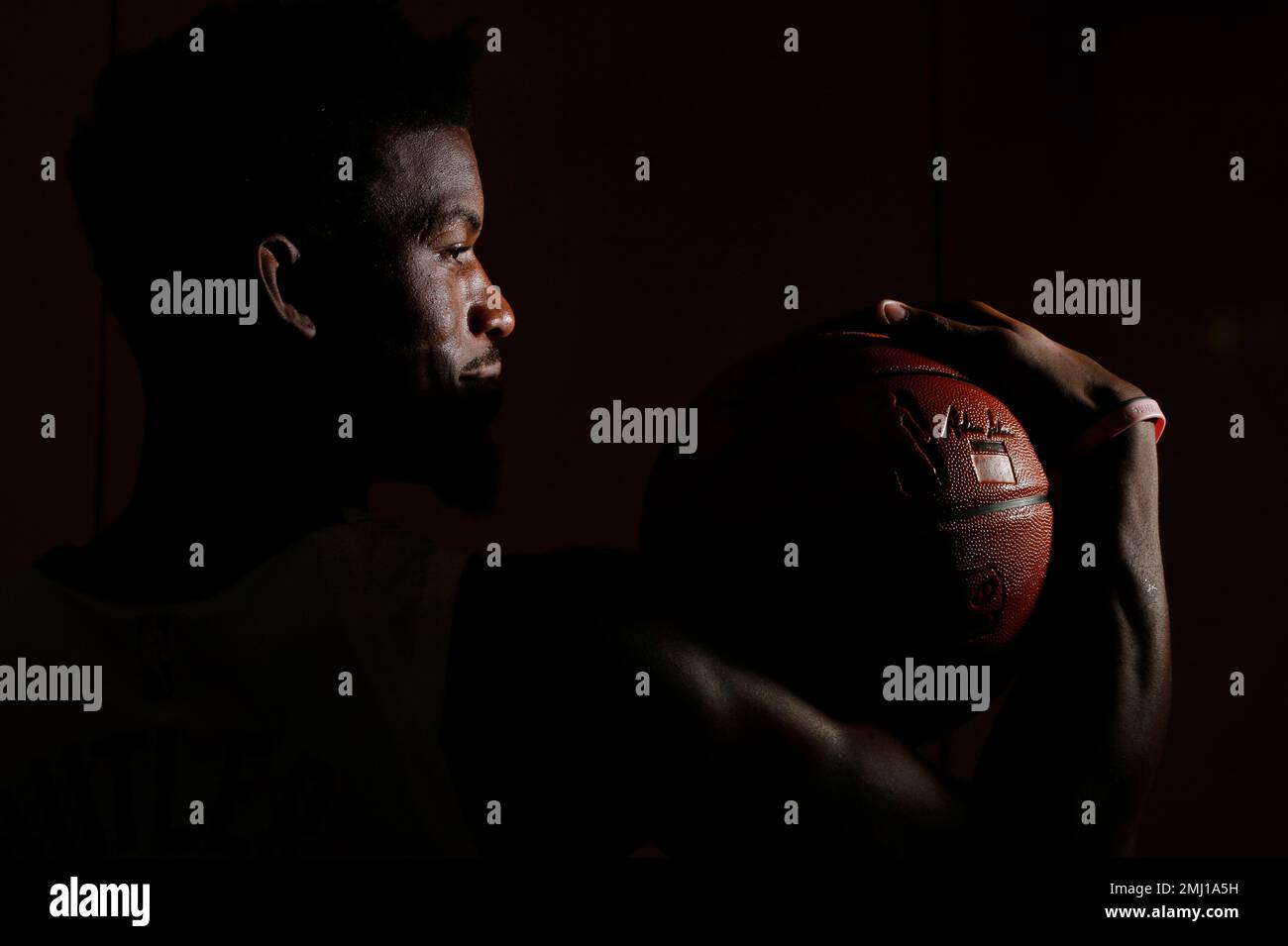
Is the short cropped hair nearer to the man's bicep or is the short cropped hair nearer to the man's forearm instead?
the man's bicep

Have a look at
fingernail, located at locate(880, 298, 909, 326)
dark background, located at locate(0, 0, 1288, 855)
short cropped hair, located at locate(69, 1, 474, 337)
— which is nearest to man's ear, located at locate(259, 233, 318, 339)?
short cropped hair, located at locate(69, 1, 474, 337)

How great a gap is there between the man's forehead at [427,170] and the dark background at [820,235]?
0.97m

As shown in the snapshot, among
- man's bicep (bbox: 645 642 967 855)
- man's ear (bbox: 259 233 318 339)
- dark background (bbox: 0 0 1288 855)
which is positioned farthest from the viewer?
dark background (bbox: 0 0 1288 855)

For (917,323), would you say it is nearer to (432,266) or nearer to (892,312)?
(892,312)

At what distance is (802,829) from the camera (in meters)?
0.76

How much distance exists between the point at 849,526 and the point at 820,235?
1.25m

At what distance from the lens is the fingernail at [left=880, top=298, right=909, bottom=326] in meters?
0.92

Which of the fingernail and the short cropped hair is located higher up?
the short cropped hair

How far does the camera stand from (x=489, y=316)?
37.6 inches

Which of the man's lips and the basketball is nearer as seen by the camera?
the basketball

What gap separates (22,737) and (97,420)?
1.15 meters

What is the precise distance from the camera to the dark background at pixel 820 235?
1830 mm

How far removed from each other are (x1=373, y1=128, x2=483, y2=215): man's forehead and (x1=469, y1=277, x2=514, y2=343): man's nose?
Result: 0.24 feet
